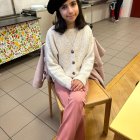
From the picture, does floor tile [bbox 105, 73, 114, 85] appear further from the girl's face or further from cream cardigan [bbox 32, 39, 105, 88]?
the girl's face

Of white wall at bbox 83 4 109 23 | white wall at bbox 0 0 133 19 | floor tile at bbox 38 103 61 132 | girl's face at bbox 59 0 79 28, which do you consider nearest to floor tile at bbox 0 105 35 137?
floor tile at bbox 38 103 61 132

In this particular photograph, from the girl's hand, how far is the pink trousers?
0.09 feet

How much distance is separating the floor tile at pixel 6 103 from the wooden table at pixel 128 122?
50.1 inches

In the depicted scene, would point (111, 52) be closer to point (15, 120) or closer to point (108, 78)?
point (108, 78)

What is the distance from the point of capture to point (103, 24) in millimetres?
4477

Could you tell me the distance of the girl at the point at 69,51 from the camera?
113 centimetres

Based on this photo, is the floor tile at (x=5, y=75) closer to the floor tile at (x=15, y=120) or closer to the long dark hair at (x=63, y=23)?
the floor tile at (x=15, y=120)

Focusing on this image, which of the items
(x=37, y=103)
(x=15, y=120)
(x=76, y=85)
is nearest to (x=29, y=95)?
(x=37, y=103)

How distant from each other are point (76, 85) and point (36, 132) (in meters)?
0.62

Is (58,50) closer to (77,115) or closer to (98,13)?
(77,115)

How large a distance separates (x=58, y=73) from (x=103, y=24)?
3.70 m

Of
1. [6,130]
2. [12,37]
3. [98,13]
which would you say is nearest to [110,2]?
[98,13]

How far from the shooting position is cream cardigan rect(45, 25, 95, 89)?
1191 millimetres

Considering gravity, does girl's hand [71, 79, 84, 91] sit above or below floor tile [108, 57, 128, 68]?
above
